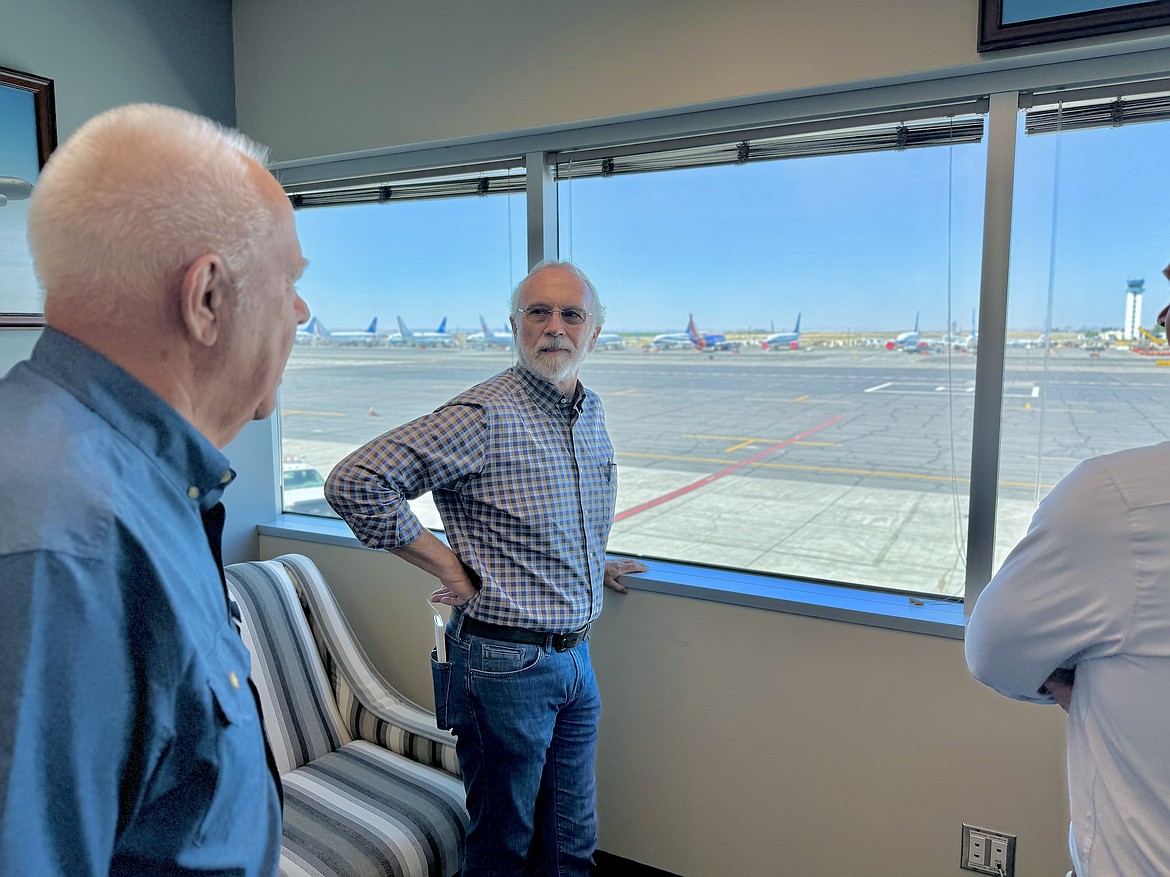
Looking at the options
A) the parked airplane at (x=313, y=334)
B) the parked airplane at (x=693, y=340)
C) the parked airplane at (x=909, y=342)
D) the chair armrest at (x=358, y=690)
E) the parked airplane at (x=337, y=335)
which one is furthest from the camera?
the parked airplane at (x=313, y=334)

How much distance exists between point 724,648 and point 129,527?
1757 mm

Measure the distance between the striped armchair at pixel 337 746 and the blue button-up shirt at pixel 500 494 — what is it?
683 millimetres

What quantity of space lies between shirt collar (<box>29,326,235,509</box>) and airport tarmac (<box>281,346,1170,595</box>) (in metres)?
1.74

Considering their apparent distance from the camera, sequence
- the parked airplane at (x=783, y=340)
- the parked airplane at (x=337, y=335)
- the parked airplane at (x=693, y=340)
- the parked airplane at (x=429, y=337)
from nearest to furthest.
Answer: the parked airplane at (x=783, y=340), the parked airplane at (x=693, y=340), the parked airplane at (x=429, y=337), the parked airplane at (x=337, y=335)

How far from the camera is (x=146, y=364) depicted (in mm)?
707

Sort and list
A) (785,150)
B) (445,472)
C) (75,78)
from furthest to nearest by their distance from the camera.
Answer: (75,78) → (785,150) → (445,472)

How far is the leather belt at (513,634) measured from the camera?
178 cm

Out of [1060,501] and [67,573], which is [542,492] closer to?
[1060,501]

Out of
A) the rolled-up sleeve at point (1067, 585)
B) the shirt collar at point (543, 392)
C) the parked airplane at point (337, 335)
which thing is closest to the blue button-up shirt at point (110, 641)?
the rolled-up sleeve at point (1067, 585)

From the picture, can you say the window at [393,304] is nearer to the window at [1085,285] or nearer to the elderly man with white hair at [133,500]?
the window at [1085,285]

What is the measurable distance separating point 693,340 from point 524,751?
120 centimetres

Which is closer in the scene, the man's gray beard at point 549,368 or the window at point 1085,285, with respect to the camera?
the window at point 1085,285

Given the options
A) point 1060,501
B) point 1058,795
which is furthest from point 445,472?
point 1058,795

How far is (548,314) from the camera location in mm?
1960
